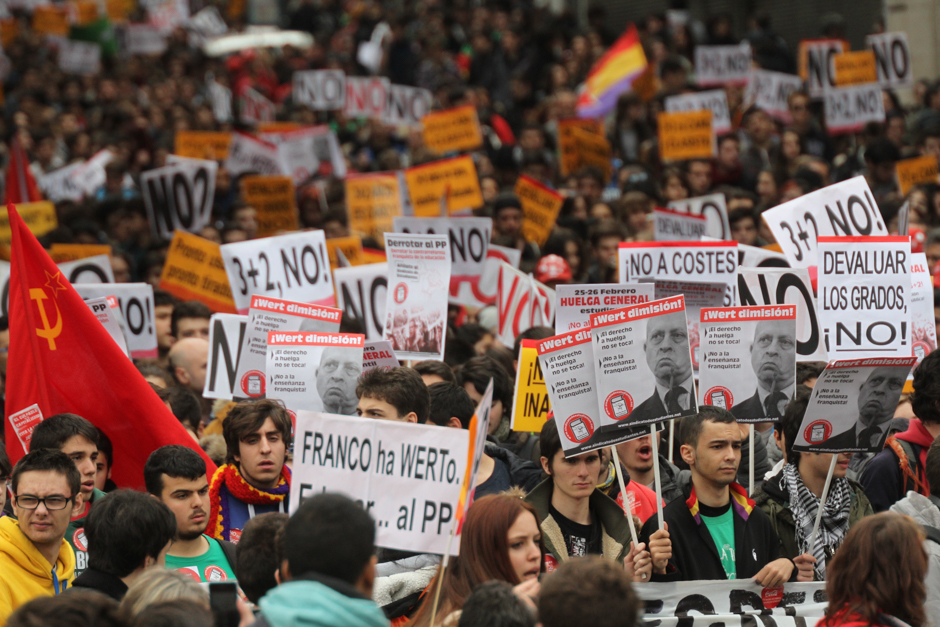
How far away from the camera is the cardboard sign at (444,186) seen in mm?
12516

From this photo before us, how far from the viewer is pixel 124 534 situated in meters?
4.50

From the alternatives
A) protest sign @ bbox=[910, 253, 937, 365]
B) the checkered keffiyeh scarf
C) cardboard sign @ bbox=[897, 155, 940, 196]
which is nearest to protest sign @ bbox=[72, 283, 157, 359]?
the checkered keffiyeh scarf

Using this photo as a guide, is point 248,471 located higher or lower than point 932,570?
higher

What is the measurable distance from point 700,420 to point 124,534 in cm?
269

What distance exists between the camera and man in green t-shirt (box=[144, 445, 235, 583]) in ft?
17.2

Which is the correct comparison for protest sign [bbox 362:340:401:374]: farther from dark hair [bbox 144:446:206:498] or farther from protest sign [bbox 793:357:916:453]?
protest sign [bbox 793:357:916:453]

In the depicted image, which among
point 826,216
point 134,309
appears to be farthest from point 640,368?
point 134,309

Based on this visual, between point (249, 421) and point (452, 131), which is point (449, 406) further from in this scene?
point (452, 131)

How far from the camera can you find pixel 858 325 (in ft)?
23.4

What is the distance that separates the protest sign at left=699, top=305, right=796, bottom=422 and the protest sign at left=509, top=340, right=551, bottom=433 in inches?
37.6

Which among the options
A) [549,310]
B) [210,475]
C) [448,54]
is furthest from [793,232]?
[448,54]

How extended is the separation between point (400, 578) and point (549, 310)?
14.2 feet

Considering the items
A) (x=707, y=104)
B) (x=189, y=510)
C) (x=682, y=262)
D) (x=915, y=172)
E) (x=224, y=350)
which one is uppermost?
(x=707, y=104)

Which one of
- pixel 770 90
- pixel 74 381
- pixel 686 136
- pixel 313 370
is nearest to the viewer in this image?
pixel 74 381
